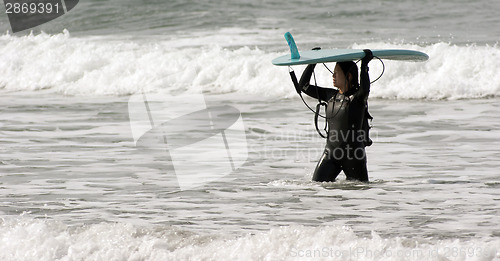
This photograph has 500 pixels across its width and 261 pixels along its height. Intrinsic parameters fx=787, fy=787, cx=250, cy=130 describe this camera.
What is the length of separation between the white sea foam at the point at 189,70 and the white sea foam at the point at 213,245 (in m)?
10.4

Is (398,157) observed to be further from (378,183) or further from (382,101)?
(382,101)

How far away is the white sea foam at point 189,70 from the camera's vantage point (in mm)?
16203

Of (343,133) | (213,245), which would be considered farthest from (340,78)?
(213,245)

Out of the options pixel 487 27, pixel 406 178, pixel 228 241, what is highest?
pixel 228 241

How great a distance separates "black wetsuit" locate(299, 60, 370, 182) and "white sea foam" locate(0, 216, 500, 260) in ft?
5.69

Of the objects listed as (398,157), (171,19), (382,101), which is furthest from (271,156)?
(171,19)

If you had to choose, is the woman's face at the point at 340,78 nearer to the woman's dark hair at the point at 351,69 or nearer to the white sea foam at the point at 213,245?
the woman's dark hair at the point at 351,69

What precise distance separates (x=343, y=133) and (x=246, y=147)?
3191 mm

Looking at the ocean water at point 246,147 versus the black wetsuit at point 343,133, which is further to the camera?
the black wetsuit at point 343,133

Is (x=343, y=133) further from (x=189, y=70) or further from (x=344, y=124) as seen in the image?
(x=189, y=70)

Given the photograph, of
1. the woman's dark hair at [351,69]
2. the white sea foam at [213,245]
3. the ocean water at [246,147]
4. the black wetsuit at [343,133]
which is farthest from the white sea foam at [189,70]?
the white sea foam at [213,245]

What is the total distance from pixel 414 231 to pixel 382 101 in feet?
31.1

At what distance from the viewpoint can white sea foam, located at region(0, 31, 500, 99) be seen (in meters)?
16.2

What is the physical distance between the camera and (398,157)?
940cm
